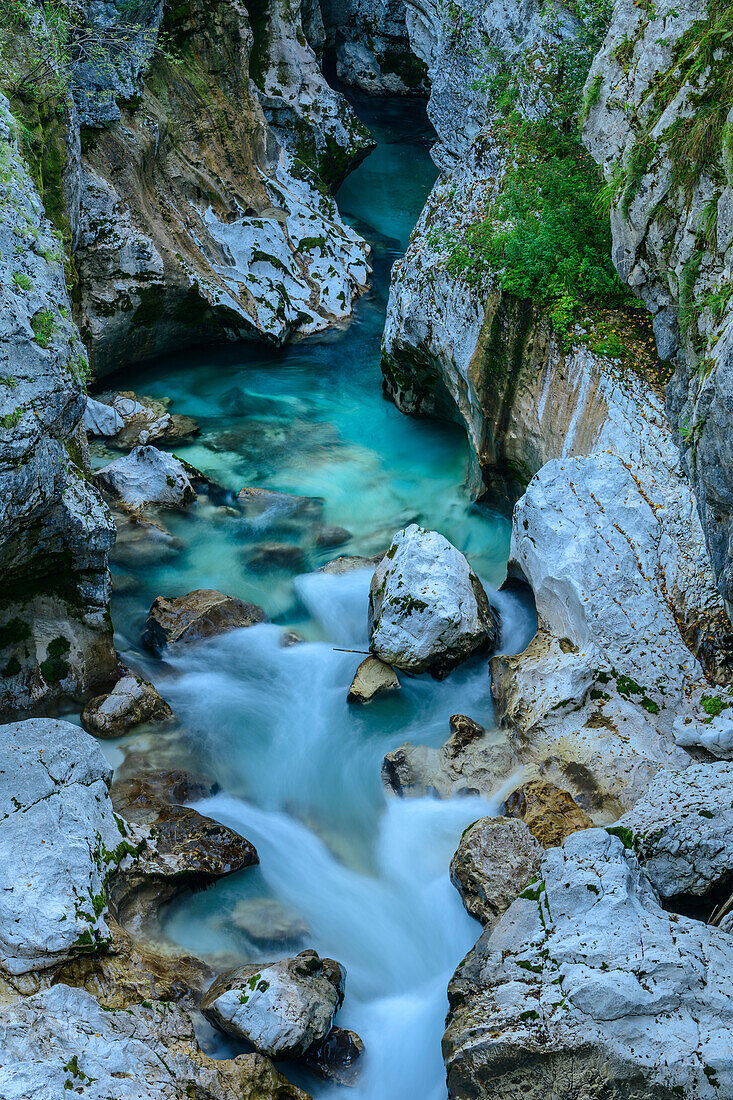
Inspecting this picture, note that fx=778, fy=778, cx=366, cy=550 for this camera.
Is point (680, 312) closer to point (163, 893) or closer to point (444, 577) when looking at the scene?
point (444, 577)

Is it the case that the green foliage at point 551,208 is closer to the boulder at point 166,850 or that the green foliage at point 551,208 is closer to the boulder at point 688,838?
the boulder at point 688,838

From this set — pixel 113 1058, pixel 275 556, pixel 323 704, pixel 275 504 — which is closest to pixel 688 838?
pixel 113 1058

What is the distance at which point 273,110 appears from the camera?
18172 millimetres

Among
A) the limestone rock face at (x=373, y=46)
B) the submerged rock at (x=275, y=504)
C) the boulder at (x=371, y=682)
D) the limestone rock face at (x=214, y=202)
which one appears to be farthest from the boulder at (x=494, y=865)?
the limestone rock face at (x=373, y=46)

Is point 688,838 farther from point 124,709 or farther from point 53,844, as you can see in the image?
point 124,709

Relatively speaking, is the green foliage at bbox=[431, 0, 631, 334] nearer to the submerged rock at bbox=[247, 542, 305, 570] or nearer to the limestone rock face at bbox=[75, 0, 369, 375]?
the submerged rock at bbox=[247, 542, 305, 570]

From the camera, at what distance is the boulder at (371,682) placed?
853 cm

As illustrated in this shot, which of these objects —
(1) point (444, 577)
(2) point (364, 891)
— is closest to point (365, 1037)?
(2) point (364, 891)

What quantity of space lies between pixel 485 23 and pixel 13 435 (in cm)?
1098

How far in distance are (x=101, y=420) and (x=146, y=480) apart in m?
1.97

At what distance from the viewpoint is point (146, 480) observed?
11555mm

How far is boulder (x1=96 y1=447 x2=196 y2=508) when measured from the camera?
11.5 metres

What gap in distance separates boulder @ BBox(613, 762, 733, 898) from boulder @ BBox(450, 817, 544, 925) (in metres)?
0.82

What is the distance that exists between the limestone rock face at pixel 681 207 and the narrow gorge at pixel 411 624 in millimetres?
38
